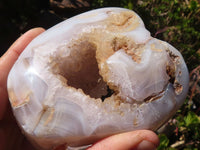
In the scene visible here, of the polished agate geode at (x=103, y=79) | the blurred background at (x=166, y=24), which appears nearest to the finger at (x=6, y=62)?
the polished agate geode at (x=103, y=79)

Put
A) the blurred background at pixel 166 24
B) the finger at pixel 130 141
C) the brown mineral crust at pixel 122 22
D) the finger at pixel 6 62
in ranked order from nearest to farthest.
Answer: the finger at pixel 130 141 < the brown mineral crust at pixel 122 22 < the finger at pixel 6 62 < the blurred background at pixel 166 24

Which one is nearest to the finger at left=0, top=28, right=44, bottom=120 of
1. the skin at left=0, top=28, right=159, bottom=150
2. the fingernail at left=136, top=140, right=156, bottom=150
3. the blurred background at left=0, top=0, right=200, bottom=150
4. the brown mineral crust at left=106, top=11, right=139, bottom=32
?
the skin at left=0, top=28, right=159, bottom=150

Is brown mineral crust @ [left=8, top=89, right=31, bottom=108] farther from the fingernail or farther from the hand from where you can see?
the fingernail

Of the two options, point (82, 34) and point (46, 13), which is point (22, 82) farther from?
point (46, 13)

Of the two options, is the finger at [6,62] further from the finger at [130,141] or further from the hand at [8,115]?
the finger at [130,141]

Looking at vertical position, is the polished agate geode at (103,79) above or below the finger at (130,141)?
above

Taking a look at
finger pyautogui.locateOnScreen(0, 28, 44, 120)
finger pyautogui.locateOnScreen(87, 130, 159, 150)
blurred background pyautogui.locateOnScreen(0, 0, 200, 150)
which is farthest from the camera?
blurred background pyautogui.locateOnScreen(0, 0, 200, 150)

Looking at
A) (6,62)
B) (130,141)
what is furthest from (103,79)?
(6,62)
